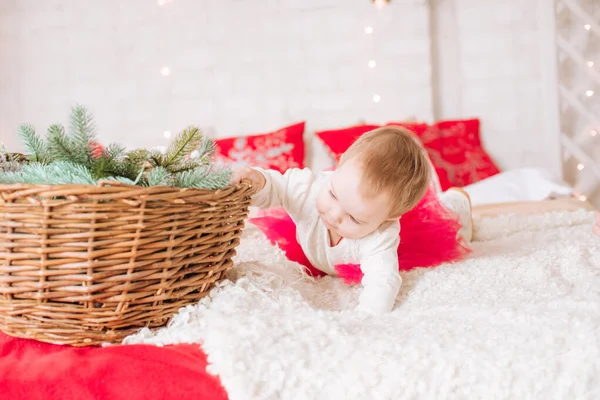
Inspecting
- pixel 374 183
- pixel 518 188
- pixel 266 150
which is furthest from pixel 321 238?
pixel 518 188

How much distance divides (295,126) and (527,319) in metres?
1.69

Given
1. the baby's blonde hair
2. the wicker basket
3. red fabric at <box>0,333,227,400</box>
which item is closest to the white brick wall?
the baby's blonde hair

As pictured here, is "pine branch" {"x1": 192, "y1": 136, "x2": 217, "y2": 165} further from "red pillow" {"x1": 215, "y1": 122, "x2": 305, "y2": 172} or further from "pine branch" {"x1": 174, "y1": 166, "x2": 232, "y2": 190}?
"red pillow" {"x1": 215, "y1": 122, "x2": 305, "y2": 172}

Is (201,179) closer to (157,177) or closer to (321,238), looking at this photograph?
(157,177)

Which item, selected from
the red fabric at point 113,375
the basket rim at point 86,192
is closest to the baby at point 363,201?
the basket rim at point 86,192

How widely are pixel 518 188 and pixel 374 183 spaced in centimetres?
140

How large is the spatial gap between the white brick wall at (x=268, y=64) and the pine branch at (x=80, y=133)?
1.73 metres

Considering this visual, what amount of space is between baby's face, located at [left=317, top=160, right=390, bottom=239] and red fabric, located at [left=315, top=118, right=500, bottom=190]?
1.24m

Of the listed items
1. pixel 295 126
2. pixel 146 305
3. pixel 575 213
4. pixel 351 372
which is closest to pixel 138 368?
pixel 146 305

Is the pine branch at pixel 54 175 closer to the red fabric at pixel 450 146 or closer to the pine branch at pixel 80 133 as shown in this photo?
the pine branch at pixel 80 133

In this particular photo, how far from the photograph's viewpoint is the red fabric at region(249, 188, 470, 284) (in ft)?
4.28

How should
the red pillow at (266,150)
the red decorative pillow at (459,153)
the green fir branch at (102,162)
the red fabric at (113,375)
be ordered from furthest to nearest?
the red decorative pillow at (459,153)
the red pillow at (266,150)
the green fir branch at (102,162)
the red fabric at (113,375)

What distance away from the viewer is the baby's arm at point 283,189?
1.16 meters

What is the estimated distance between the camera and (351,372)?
2.26 feet
